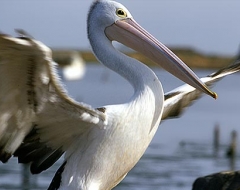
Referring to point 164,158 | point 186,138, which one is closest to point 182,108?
point 164,158

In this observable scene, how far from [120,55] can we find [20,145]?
114cm

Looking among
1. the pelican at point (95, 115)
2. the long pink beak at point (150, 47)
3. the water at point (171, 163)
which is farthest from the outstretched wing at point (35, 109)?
the water at point (171, 163)

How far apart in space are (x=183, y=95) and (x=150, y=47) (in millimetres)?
1138

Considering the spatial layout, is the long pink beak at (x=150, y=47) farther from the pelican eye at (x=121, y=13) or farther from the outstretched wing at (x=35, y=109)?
the outstretched wing at (x=35, y=109)

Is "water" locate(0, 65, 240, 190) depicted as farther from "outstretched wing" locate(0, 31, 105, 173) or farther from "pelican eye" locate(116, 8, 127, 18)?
"outstretched wing" locate(0, 31, 105, 173)

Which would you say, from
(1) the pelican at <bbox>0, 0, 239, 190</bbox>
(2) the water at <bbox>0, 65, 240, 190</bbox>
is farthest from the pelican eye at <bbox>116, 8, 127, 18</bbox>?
(2) the water at <bbox>0, 65, 240, 190</bbox>

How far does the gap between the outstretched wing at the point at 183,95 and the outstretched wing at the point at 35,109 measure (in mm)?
1201

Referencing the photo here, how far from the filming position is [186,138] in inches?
923

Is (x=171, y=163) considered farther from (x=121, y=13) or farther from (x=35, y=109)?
(x=35, y=109)

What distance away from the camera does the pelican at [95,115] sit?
7.09m

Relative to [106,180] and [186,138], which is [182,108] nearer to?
[106,180]

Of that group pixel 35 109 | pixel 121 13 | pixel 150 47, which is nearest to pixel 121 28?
pixel 121 13

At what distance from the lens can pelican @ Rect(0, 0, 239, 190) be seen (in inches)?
279

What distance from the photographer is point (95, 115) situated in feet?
24.0
